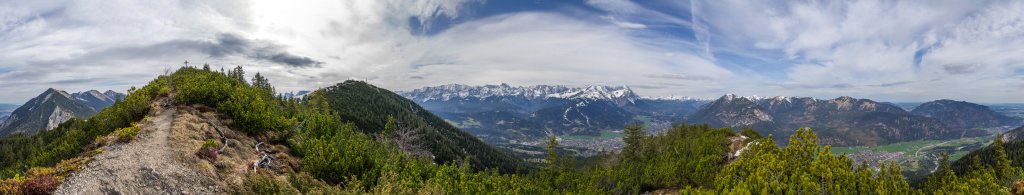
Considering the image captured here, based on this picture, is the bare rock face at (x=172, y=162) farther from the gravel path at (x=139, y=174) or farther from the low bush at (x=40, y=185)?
the low bush at (x=40, y=185)

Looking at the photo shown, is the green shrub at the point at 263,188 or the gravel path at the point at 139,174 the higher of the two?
the gravel path at the point at 139,174

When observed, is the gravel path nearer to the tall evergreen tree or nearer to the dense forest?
the dense forest

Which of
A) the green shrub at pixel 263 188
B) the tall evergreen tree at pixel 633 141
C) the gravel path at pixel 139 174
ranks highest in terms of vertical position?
the gravel path at pixel 139 174

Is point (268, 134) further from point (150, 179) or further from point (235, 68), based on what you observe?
point (235, 68)

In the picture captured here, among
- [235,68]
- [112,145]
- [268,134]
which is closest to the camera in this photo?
[112,145]

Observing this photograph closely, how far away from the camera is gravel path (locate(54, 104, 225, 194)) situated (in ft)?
55.2

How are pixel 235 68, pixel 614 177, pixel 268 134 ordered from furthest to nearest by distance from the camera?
1. pixel 235 68
2. pixel 614 177
3. pixel 268 134

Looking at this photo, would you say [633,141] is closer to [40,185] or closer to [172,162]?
[172,162]

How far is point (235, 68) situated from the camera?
148 metres

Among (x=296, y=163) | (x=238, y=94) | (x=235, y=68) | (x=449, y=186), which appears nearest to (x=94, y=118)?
(x=238, y=94)

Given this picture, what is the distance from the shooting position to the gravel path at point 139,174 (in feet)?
55.2

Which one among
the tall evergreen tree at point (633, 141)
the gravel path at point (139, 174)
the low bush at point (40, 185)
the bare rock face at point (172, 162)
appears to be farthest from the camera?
the tall evergreen tree at point (633, 141)

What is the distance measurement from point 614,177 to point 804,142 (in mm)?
30186

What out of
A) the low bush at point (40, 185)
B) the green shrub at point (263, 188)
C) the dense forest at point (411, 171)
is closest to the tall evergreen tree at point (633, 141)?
the dense forest at point (411, 171)
